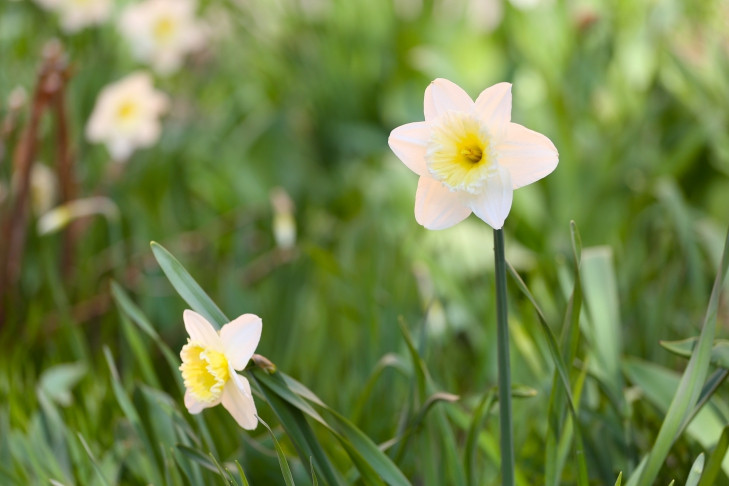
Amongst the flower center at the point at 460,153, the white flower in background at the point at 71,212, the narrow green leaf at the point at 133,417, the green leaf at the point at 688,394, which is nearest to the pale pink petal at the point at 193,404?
the narrow green leaf at the point at 133,417

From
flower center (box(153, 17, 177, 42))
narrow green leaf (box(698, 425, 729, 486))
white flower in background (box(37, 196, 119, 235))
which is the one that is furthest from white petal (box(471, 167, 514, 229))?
flower center (box(153, 17, 177, 42))

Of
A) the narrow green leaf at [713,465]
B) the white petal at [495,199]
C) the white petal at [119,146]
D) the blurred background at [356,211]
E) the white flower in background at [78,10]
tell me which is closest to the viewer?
the white petal at [495,199]

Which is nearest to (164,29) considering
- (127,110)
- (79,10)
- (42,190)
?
(79,10)

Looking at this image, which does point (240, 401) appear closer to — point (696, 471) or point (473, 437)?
point (473, 437)

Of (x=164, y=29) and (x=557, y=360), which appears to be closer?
(x=557, y=360)

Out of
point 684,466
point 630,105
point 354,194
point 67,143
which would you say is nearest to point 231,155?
point 354,194

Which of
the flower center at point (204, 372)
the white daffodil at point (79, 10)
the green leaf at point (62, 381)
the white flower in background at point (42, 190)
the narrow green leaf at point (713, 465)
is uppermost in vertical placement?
the white daffodil at point (79, 10)

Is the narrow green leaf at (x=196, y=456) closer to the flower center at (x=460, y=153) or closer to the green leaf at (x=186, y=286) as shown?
the green leaf at (x=186, y=286)
